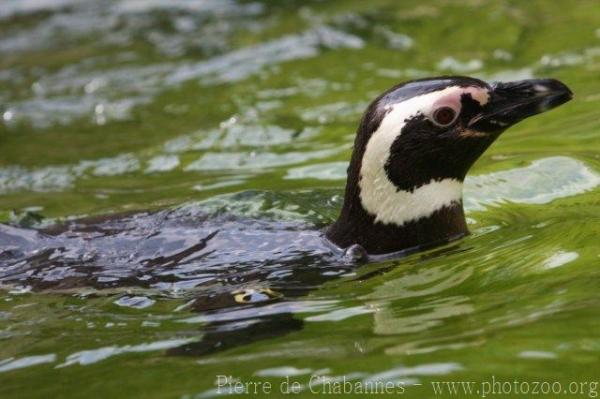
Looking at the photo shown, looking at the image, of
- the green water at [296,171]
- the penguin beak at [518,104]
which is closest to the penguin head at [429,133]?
the penguin beak at [518,104]

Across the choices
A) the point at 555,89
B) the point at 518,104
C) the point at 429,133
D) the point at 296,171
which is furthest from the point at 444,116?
the point at 296,171

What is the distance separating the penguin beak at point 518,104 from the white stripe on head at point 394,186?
7 cm

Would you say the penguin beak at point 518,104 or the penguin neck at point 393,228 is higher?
the penguin beak at point 518,104

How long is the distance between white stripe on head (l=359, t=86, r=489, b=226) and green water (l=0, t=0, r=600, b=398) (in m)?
0.24

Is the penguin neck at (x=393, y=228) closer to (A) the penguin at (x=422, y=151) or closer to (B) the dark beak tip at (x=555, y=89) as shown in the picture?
(A) the penguin at (x=422, y=151)

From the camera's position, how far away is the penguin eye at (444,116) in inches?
208

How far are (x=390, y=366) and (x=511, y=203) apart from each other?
262 centimetres

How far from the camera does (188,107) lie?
1037 cm

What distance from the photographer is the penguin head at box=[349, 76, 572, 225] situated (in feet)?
17.4

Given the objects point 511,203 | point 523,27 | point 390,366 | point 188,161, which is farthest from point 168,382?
point 523,27

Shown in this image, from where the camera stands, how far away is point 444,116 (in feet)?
17.4

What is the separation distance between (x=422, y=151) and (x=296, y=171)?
2452 millimetres

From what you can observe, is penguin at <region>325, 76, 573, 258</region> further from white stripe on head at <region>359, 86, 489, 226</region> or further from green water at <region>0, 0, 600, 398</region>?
green water at <region>0, 0, 600, 398</region>

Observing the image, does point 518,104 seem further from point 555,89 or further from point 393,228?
point 393,228
